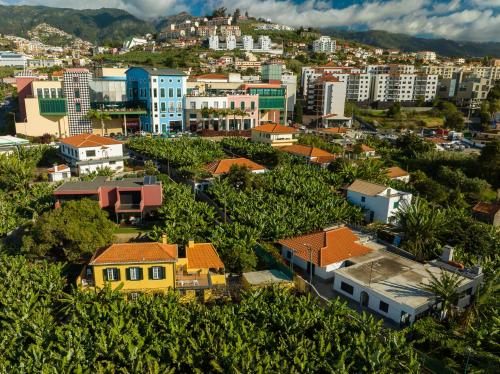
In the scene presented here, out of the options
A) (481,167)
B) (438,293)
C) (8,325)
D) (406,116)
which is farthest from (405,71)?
(8,325)

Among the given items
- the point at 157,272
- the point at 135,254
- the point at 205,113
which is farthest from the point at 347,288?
the point at 205,113

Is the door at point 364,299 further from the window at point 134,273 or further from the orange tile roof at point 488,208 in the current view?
the orange tile roof at point 488,208

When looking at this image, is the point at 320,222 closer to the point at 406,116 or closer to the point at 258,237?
the point at 258,237

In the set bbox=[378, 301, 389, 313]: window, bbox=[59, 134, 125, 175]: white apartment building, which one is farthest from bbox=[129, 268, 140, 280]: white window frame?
bbox=[59, 134, 125, 175]: white apartment building

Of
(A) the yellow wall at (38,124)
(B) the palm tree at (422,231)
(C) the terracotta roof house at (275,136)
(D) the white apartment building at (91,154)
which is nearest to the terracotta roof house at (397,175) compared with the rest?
(C) the terracotta roof house at (275,136)

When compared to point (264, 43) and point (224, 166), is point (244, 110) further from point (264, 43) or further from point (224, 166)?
point (264, 43)

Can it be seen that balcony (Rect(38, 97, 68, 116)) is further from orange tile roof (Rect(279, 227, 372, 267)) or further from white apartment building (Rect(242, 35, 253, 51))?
white apartment building (Rect(242, 35, 253, 51))
